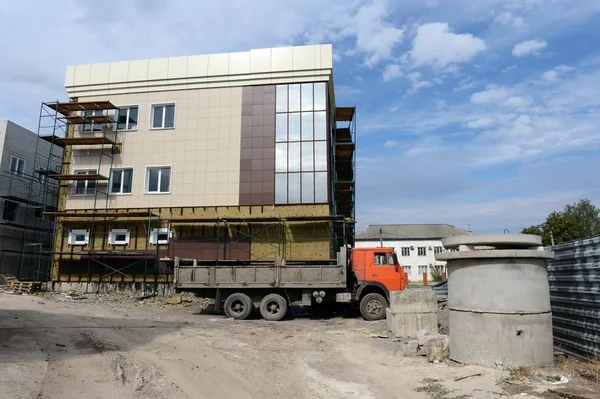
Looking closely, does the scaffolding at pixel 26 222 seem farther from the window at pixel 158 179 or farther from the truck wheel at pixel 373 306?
the truck wheel at pixel 373 306

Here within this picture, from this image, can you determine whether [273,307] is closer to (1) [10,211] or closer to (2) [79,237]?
(2) [79,237]

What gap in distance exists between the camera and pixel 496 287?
7.72 m

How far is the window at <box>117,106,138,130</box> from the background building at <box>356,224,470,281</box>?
138 feet

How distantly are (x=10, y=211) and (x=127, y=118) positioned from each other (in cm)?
1141

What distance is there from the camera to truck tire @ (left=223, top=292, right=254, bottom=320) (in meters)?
15.7

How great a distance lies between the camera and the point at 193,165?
78.5 ft

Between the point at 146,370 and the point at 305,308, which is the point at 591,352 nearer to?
the point at 146,370

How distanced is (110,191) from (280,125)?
1072 centimetres

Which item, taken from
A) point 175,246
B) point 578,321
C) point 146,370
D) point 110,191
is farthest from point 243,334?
point 110,191

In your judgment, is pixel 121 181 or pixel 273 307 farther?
pixel 121 181

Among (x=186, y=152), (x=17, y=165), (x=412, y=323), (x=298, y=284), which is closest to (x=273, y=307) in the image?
(x=298, y=284)

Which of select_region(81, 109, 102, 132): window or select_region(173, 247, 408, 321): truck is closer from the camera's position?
select_region(173, 247, 408, 321): truck

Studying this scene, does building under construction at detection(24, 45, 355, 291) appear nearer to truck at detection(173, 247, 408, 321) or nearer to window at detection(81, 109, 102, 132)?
window at detection(81, 109, 102, 132)

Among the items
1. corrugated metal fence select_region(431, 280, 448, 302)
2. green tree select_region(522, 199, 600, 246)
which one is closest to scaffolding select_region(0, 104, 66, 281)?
corrugated metal fence select_region(431, 280, 448, 302)
